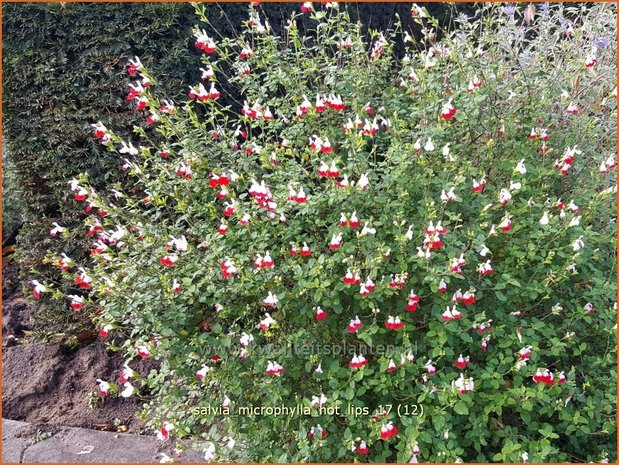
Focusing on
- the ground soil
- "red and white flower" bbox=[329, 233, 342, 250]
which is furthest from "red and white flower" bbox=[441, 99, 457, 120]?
the ground soil

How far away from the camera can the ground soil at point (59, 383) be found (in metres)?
3.45

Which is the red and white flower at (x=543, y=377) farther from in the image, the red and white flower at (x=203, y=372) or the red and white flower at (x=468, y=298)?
the red and white flower at (x=203, y=372)

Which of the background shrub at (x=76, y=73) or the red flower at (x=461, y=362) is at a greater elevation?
the background shrub at (x=76, y=73)

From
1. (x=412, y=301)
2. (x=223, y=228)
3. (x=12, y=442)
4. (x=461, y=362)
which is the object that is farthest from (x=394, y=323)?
(x=12, y=442)

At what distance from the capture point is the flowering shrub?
2.34 m

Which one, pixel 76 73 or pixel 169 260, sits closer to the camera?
pixel 169 260

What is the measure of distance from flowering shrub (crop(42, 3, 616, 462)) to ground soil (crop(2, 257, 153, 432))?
772mm

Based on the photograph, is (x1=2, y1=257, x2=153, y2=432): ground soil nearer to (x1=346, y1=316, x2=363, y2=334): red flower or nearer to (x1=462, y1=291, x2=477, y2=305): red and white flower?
(x1=346, y1=316, x2=363, y2=334): red flower

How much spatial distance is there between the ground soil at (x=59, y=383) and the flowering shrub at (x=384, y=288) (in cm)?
77

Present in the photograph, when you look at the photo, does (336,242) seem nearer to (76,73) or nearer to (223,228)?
(223,228)

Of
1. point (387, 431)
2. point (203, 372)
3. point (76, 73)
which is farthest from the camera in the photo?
point (76, 73)

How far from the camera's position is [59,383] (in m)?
3.68

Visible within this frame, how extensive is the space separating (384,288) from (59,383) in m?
2.39

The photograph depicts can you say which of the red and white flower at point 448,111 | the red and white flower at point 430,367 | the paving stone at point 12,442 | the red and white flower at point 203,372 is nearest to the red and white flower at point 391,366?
the red and white flower at point 430,367
